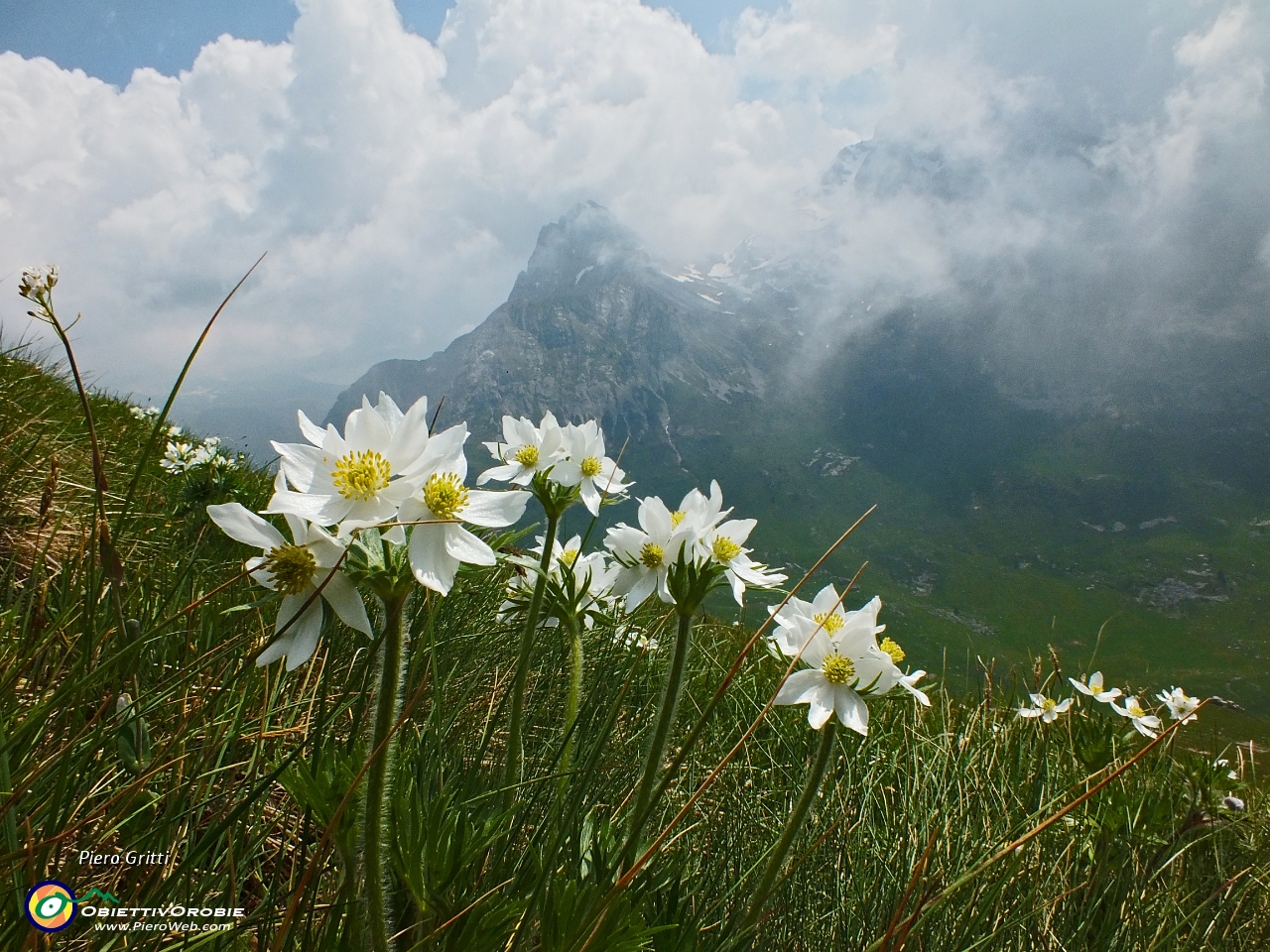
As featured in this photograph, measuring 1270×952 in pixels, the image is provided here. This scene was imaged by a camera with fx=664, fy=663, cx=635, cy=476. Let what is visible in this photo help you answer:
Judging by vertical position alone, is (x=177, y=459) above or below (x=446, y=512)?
above

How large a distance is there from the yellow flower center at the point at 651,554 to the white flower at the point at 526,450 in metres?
0.55

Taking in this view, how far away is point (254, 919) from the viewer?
4.89 ft

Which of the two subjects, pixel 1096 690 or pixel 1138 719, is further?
pixel 1096 690

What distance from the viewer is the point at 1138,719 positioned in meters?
4.82

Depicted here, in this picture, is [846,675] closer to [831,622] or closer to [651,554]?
[831,622]

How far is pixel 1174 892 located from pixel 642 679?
8.74ft

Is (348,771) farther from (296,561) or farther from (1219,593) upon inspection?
(1219,593)

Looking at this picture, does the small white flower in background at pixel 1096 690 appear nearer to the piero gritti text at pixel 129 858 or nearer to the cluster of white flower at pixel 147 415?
the piero gritti text at pixel 129 858

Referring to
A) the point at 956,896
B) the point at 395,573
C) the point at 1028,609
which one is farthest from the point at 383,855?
the point at 1028,609

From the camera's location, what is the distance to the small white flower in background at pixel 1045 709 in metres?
4.48

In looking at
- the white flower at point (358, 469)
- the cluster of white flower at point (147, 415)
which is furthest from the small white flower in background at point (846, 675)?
the cluster of white flower at point (147, 415)

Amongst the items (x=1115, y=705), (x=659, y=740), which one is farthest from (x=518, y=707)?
(x=1115, y=705)

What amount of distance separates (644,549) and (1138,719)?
4427mm

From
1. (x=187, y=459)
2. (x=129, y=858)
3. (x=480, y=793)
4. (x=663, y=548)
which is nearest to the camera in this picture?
(x=129, y=858)
